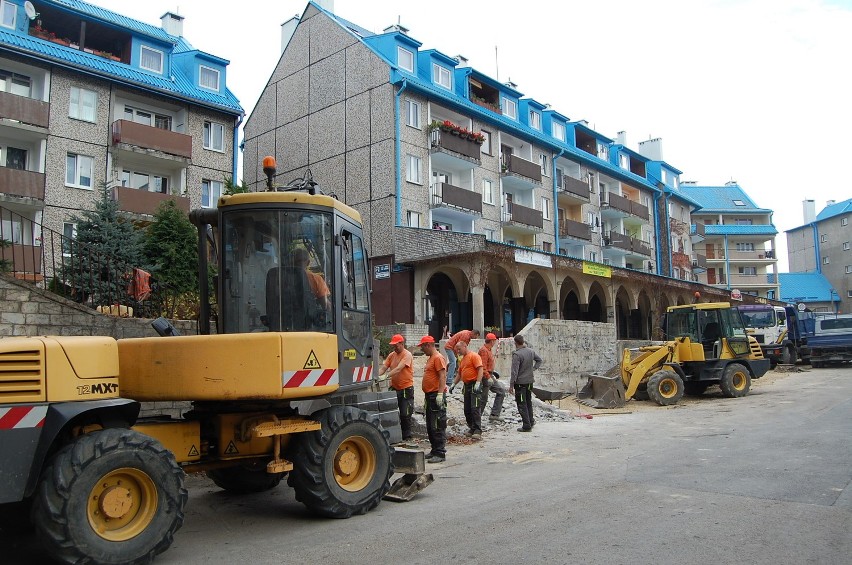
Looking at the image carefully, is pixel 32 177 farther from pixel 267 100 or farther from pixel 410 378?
pixel 410 378

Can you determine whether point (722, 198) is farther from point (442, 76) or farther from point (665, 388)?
point (665, 388)

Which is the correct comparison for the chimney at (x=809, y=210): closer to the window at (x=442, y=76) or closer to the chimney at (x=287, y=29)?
the window at (x=442, y=76)

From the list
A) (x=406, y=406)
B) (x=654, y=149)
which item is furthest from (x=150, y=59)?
(x=654, y=149)

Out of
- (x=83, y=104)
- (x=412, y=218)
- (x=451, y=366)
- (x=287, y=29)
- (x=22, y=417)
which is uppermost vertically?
(x=287, y=29)

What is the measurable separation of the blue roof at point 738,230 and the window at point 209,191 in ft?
174

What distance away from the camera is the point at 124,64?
85.9 ft

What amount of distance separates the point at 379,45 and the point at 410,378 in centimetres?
2340

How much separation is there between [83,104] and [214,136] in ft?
17.2

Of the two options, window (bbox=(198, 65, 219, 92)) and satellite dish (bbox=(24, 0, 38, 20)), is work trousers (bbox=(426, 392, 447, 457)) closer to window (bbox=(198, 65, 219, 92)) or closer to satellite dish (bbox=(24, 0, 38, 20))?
satellite dish (bbox=(24, 0, 38, 20))

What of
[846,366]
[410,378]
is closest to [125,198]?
[410,378]

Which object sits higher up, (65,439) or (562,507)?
(65,439)

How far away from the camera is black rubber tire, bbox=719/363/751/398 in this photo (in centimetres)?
1861

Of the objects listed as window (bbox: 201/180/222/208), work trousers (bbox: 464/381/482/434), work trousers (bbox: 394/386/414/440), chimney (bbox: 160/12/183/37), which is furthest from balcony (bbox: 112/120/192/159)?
work trousers (bbox: 394/386/414/440)

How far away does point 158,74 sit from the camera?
27062 millimetres
